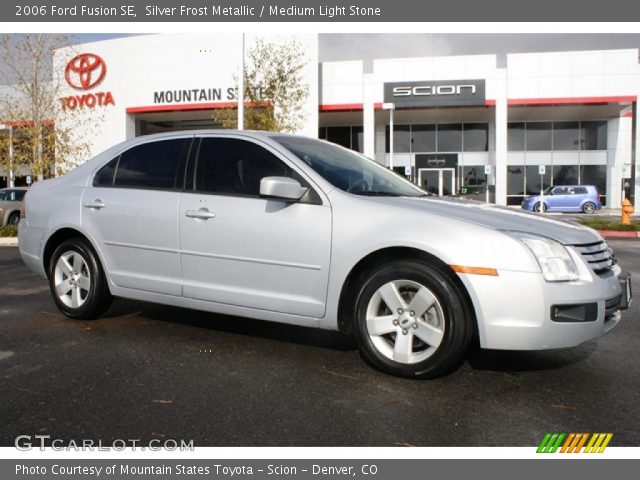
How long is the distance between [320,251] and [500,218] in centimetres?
117

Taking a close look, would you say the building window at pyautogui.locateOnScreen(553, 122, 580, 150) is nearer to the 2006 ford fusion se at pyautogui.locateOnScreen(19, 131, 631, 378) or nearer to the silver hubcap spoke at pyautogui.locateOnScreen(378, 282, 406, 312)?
the 2006 ford fusion se at pyautogui.locateOnScreen(19, 131, 631, 378)

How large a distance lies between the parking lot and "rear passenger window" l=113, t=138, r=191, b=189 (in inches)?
49.6

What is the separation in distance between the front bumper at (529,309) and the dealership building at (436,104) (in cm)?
2205

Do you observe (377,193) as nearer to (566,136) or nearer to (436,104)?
(436,104)

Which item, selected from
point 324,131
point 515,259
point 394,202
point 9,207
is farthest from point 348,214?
point 324,131

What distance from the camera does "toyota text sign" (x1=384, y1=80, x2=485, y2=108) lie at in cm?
2755

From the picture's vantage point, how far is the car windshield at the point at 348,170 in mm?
3922

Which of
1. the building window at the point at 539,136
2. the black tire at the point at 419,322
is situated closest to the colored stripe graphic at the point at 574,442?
the black tire at the point at 419,322

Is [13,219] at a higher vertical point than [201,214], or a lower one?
lower

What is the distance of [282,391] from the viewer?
10.4 ft

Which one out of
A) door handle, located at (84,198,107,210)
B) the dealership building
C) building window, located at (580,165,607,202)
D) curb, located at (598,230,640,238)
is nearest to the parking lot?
door handle, located at (84,198,107,210)

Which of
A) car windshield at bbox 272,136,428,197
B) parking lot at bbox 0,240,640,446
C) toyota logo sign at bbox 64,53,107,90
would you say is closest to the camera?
parking lot at bbox 0,240,640,446

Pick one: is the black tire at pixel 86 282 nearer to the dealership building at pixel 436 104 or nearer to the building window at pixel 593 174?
the dealership building at pixel 436 104

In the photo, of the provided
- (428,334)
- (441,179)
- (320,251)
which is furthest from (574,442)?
(441,179)
